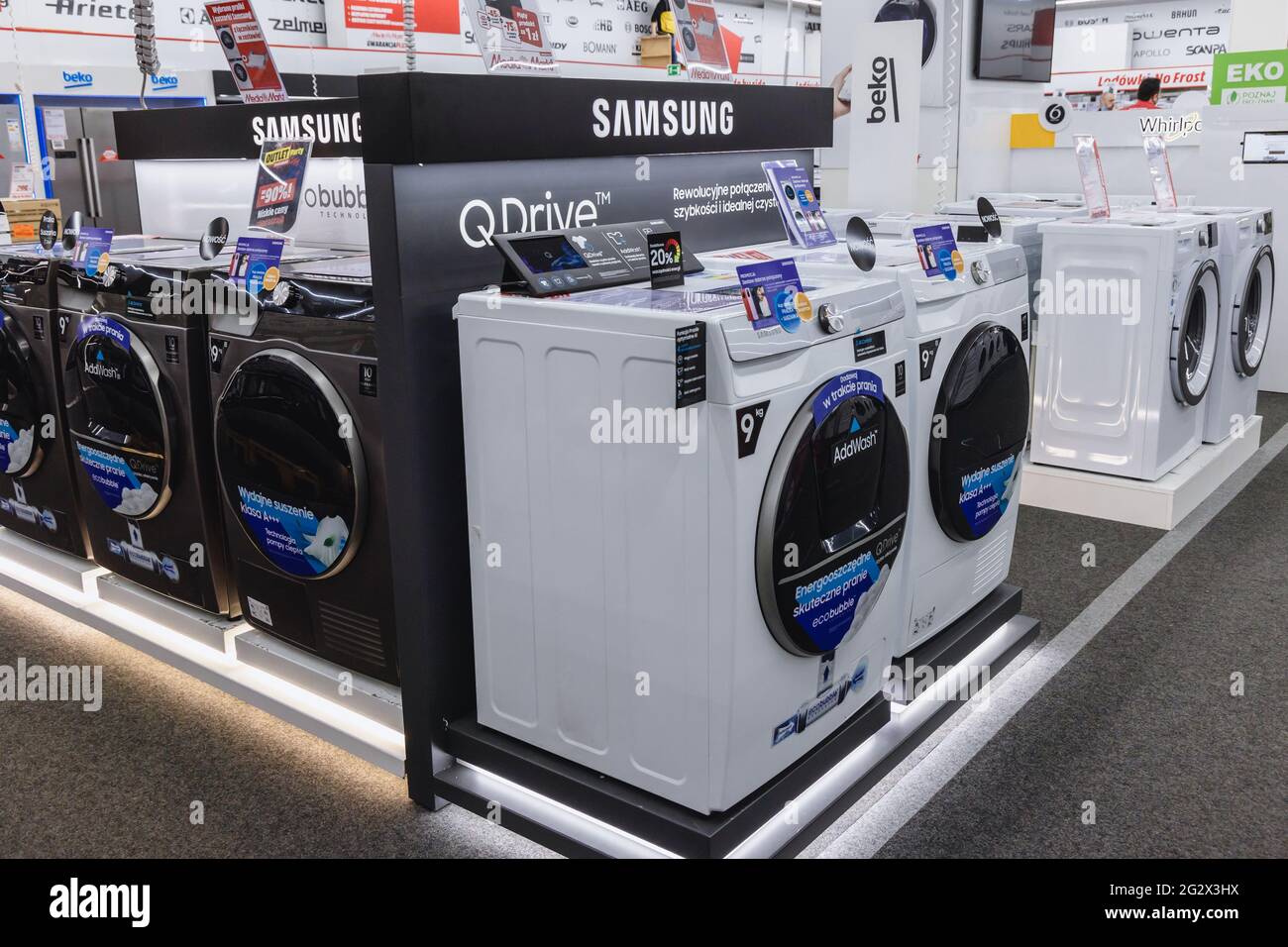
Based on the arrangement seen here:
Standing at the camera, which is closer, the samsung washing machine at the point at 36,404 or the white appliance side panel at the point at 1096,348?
the samsung washing machine at the point at 36,404

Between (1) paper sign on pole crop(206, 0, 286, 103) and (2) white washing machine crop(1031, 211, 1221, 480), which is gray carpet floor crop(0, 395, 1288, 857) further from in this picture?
(1) paper sign on pole crop(206, 0, 286, 103)

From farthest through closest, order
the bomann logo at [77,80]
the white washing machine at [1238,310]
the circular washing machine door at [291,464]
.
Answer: the bomann logo at [77,80]
the white washing machine at [1238,310]
the circular washing machine door at [291,464]

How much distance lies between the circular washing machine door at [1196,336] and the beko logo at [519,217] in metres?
2.50

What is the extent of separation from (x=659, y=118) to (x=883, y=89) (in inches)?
106

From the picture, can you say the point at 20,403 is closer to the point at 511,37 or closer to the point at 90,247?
the point at 90,247

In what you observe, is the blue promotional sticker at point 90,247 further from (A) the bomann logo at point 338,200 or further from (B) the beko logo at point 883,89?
(B) the beko logo at point 883,89

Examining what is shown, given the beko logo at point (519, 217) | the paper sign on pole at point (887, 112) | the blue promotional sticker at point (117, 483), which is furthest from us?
the paper sign on pole at point (887, 112)

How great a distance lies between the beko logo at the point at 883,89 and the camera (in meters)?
4.81

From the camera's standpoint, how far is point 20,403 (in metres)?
3.07

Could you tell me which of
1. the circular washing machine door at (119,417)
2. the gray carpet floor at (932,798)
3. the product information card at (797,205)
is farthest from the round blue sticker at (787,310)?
the circular washing machine door at (119,417)

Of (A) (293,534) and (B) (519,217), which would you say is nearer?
(B) (519,217)

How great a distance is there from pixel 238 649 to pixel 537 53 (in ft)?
5.64

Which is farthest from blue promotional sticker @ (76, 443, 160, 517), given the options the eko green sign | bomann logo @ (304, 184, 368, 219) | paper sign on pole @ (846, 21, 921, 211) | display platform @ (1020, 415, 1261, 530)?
the eko green sign

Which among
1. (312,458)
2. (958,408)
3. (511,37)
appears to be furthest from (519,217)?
(958,408)
